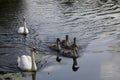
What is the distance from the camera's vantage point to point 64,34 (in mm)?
29922

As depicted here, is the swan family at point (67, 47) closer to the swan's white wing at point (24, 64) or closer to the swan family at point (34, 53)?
the swan family at point (34, 53)

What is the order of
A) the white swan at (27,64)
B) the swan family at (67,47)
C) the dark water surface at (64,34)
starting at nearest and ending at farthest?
the white swan at (27,64)
the dark water surface at (64,34)
the swan family at (67,47)

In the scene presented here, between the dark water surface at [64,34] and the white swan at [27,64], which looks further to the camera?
the dark water surface at [64,34]

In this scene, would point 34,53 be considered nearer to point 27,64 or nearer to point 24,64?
point 27,64

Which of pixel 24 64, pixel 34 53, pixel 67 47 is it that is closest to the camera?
pixel 24 64

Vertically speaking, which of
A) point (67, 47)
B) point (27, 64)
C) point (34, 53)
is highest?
point (34, 53)

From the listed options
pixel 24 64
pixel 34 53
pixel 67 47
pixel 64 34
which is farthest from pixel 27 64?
pixel 64 34

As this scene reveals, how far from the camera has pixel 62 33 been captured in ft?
98.8

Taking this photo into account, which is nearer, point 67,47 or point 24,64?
point 24,64

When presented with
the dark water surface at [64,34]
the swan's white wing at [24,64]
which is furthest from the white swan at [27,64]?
the dark water surface at [64,34]

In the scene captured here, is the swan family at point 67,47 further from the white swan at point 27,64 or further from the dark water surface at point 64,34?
the white swan at point 27,64

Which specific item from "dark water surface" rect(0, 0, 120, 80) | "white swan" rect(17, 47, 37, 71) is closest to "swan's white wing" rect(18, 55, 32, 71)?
"white swan" rect(17, 47, 37, 71)

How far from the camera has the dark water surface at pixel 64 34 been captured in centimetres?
2166

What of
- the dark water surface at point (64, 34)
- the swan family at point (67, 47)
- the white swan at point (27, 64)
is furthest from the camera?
the swan family at point (67, 47)
